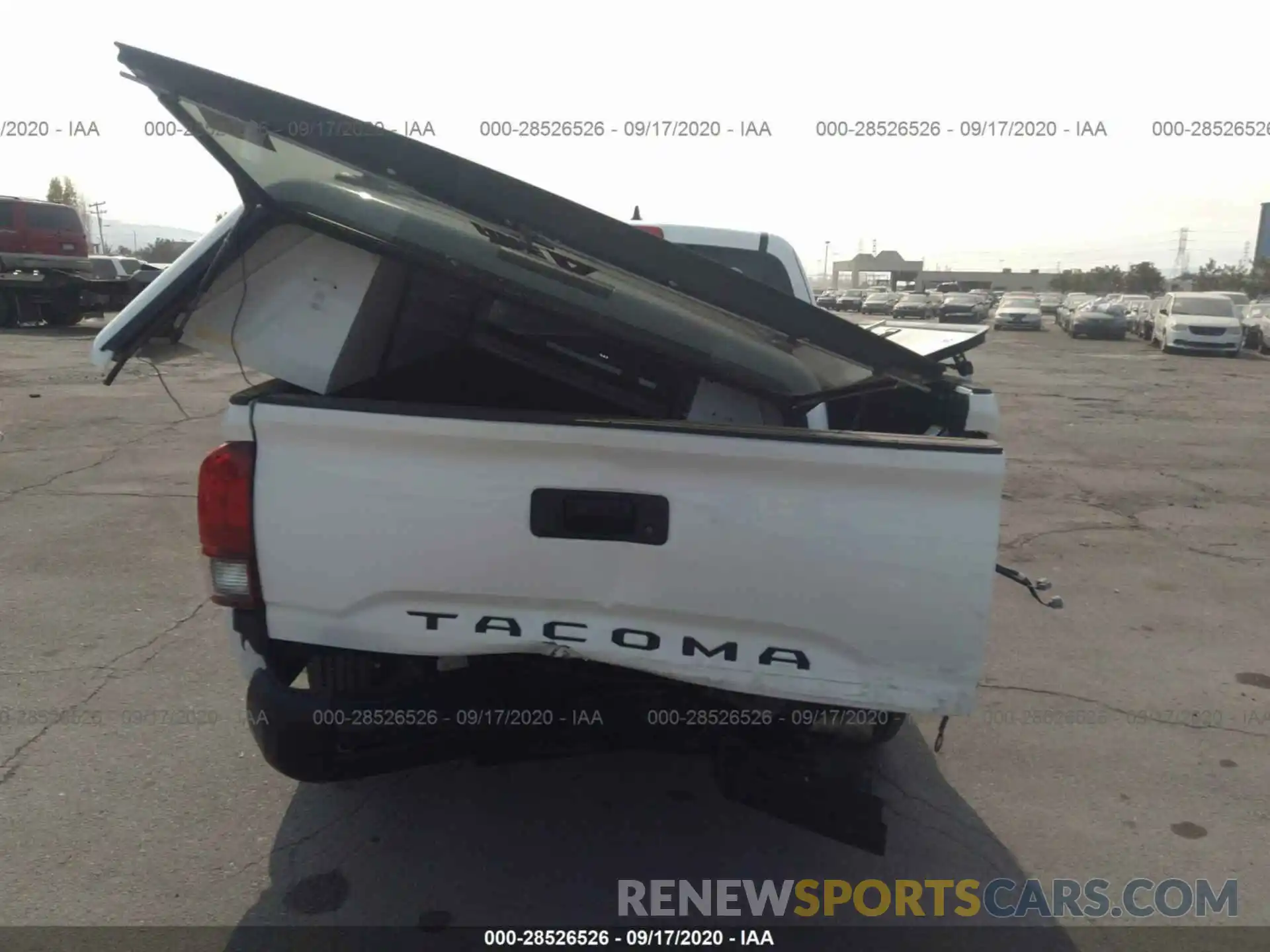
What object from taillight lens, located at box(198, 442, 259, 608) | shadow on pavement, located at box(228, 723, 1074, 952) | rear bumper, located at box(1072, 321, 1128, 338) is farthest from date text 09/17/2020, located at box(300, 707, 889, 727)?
rear bumper, located at box(1072, 321, 1128, 338)

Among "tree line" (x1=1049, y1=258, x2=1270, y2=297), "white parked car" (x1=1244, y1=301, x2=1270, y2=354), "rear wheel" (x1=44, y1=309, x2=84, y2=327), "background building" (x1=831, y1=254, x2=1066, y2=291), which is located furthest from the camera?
"background building" (x1=831, y1=254, x2=1066, y2=291)

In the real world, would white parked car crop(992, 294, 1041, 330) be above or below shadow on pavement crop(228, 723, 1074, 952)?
above

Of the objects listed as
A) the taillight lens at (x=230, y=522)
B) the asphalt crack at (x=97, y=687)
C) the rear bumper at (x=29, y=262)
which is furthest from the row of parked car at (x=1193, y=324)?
the rear bumper at (x=29, y=262)

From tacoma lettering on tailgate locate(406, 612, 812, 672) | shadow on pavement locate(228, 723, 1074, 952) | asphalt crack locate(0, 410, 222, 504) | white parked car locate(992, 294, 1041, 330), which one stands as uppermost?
white parked car locate(992, 294, 1041, 330)

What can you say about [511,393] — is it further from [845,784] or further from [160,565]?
[160,565]

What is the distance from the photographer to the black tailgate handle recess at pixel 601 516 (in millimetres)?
2357

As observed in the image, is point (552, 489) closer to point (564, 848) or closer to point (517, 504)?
point (517, 504)

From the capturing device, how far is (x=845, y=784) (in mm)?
2471

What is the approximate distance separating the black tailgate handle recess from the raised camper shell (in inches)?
0.7

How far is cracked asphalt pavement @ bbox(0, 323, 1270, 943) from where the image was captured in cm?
298

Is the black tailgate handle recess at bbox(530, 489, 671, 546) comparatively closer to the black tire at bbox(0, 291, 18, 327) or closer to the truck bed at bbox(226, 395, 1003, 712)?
the truck bed at bbox(226, 395, 1003, 712)

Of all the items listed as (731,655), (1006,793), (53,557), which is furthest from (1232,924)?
(53,557)

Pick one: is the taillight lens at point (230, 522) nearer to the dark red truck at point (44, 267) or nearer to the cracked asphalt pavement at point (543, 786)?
the cracked asphalt pavement at point (543, 786)

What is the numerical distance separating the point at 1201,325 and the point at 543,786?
28.8 m
